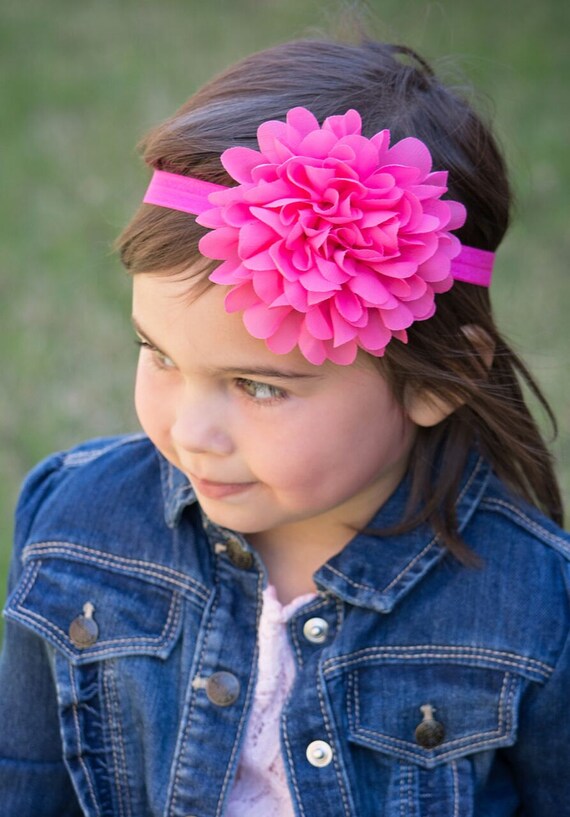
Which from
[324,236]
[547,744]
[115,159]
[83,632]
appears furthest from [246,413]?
[115,159]

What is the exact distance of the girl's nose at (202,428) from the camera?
160 centimetres

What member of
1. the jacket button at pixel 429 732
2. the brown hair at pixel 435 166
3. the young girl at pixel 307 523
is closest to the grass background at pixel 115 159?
the brown hair at pixel 435 166

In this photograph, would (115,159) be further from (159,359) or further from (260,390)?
(260,390)

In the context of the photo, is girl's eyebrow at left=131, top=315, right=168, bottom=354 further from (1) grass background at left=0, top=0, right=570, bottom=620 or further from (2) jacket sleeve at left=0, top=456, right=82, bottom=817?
(1) grass background at left=0, top=0, right=570, bottom=620

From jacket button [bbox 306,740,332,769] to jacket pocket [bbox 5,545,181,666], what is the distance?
0.28 metres

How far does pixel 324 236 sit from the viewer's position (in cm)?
145

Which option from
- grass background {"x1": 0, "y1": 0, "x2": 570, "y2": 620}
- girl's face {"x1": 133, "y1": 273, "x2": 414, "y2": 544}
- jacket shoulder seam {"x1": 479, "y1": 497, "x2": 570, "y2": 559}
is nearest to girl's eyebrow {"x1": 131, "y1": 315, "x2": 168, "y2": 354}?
girl's face {"x1": 133, "y1": 273, "x2": 414, "y2": 544}

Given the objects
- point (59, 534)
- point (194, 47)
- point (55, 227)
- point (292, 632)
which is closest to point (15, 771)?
point (59, 534)

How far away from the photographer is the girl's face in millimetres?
1571

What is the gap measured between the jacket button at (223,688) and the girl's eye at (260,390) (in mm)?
495

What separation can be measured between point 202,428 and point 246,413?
7 cm

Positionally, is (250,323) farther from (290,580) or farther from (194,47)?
(194,47)

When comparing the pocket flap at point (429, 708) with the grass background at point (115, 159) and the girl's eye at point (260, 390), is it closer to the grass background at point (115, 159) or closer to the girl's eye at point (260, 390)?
the girl's eye at point (260, 390)

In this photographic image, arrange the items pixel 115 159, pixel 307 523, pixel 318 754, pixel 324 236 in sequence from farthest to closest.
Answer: pixel 115 159 → pixel 307 523 → pixel 318 754 → pixel 324 236
